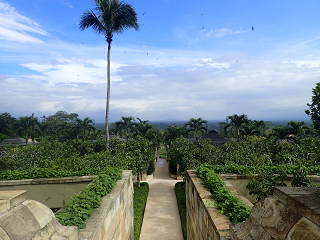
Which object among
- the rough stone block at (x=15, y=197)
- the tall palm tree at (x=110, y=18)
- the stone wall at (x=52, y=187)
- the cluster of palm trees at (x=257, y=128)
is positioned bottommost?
the stone wall at (x=52, y=187)

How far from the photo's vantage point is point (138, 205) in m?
10.1

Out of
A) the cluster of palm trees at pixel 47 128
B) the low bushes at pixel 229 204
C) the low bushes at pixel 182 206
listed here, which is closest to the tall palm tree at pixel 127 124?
the cluster of palm trees at pixel 47 128

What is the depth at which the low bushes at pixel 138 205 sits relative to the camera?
786cm

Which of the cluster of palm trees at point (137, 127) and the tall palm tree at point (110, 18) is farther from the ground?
the tall palm tree at point (110, 18)

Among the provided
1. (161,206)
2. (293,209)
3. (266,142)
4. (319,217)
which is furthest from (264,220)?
(266,142)

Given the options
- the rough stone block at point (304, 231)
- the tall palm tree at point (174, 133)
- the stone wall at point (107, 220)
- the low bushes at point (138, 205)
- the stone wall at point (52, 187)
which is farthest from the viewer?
the tall palm tree at point (174, 133)

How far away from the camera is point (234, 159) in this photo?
8922 mm

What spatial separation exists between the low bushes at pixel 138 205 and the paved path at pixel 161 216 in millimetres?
418

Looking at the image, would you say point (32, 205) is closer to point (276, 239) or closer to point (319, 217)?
point (276, 239)

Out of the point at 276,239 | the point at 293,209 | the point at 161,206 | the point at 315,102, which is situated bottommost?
the point at 161,206

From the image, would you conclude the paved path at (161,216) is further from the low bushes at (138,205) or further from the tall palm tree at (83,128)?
the tall palm tree at (83,128)

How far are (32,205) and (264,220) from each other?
8.80ft

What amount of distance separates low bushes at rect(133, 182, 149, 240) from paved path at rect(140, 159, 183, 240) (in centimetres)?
42

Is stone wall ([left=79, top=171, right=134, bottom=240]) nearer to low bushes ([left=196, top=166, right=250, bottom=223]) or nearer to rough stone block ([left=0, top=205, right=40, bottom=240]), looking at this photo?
rough stone block ([left=0, top=205, right=40, bottom=240])
